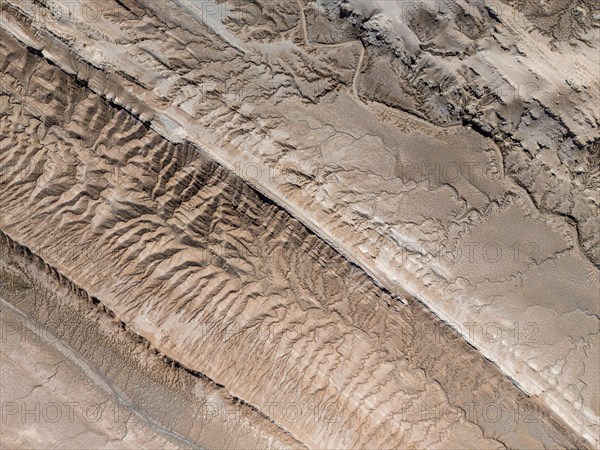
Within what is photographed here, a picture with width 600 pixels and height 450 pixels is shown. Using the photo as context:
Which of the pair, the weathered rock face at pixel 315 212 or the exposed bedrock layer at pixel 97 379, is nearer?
the exposed bedrock layer at pixel 97 379

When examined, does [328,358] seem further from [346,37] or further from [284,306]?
[346,37]

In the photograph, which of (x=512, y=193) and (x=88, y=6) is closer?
(x=88, y=6)

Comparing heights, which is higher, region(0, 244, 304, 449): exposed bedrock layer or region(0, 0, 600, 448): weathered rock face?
region(0, 0, 600, 448): weathered rock face

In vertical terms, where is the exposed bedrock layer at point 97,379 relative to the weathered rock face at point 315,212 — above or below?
below

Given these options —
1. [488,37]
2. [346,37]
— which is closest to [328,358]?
[346,37]

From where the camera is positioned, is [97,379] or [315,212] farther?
[315,212]

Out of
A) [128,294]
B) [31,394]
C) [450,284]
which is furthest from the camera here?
[450,284]

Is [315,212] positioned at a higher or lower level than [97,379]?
higher

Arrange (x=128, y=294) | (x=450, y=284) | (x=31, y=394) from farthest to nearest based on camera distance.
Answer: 1. (x=450, y=284)
2. (x=128, y=294)
3. (x=31, y=394)
